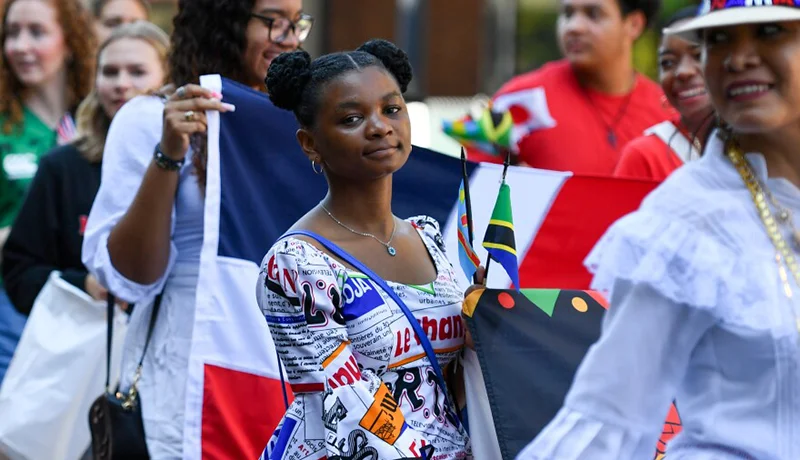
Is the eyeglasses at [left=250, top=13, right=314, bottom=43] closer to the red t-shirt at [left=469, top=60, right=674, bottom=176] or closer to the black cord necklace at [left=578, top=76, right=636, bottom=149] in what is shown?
the red t-shirt at [left=469, top=60, right=674, bottom=176]

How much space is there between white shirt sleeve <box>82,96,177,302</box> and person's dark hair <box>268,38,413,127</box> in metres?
0.96

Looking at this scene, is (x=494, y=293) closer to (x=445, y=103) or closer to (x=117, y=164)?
(x=117, y=164)

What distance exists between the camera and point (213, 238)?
13.3 feet

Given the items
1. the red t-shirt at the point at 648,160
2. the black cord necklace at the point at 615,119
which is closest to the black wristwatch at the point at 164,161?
the red t-shirt at the point at 648,160

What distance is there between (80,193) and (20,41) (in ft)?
5.47

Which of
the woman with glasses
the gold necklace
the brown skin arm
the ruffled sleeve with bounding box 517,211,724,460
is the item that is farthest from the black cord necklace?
the ruffled sleeve with bounding box 517,211,724,460

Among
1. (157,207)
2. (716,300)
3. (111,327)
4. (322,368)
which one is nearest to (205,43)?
(157,207)

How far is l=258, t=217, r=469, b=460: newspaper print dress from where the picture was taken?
2971mm

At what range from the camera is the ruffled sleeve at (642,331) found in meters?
2.55

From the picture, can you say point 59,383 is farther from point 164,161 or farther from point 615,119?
point 615,119

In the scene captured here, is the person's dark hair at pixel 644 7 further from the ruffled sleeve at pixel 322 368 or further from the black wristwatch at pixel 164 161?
the ruffled sleeve at pixel 322 368

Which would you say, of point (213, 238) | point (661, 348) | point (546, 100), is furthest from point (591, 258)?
point (546, 100)

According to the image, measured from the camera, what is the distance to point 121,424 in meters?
4.13

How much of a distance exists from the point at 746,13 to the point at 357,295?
41.3 inches
